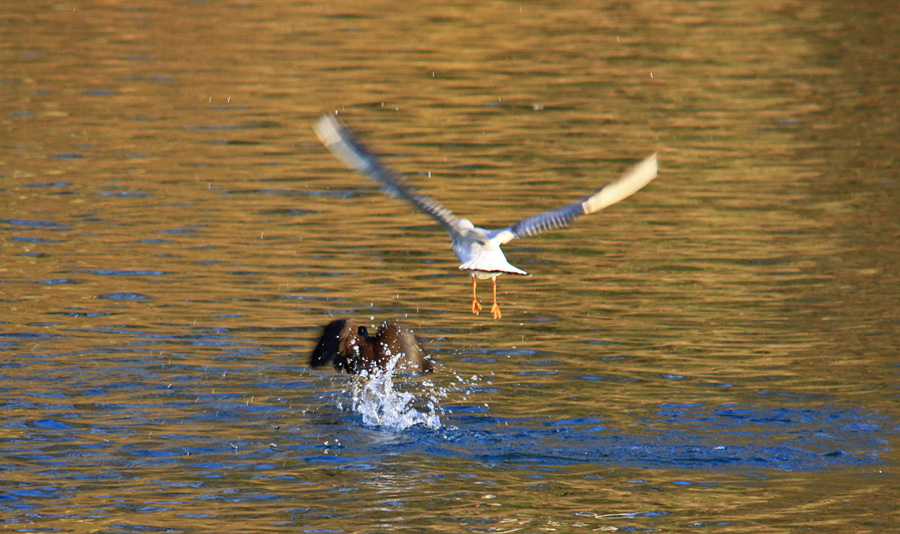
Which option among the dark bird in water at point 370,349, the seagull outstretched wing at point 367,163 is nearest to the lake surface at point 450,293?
the dark bird in water at point 370,349

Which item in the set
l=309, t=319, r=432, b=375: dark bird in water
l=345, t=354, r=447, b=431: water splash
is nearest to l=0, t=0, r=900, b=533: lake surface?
l=345, t=354, r=447, b=431: water splash

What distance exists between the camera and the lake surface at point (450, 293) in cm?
837

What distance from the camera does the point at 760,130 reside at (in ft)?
66.3

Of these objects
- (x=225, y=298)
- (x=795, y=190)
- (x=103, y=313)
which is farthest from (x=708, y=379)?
(x=795, y=190)

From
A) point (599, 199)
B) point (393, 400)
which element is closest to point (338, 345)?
point (393, 400)

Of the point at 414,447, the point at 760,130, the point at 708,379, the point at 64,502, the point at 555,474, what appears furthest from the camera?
the point at 760,130

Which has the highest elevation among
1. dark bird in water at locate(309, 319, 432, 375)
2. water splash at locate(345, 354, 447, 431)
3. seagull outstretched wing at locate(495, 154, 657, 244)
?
seagull outstretched wing at locate(495, 154, 657, 244)

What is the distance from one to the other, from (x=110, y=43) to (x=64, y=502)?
2047 cm

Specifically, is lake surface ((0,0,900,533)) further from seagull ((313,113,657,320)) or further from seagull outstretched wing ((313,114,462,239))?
seagull outstretched wing ((313,114,462,239))

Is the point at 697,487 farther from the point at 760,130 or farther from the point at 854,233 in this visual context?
the point at 760,130

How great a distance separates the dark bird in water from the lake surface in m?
0.28

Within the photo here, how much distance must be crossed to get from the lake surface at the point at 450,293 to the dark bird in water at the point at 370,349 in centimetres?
28

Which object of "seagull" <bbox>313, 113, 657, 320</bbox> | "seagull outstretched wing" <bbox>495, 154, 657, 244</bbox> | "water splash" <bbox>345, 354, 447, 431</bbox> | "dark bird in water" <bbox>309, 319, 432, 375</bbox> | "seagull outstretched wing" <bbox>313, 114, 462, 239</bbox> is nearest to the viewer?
"seagull outstretched wing" <bbox>495, 154, 657, 244</bbox>

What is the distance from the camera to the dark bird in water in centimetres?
1002
